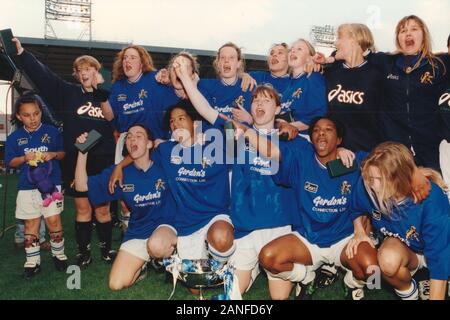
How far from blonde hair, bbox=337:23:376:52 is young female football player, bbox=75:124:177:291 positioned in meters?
2.03

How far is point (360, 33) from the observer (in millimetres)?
3633

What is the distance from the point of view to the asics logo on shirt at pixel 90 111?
13.9 feet

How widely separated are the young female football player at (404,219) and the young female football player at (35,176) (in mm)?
2902

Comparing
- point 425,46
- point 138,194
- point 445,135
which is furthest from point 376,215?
point 138,194

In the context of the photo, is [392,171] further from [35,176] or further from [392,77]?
[35,176]

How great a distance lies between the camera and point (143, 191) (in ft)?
12.2

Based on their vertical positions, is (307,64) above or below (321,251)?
above

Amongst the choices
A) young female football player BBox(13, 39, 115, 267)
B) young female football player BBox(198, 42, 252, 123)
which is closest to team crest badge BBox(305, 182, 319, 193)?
young female football player BBox(198, 42, 252, 123)

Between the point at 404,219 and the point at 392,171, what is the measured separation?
39cm

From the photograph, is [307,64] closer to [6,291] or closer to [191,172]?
[191,172]

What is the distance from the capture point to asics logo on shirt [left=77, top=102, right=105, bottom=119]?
4.25m
